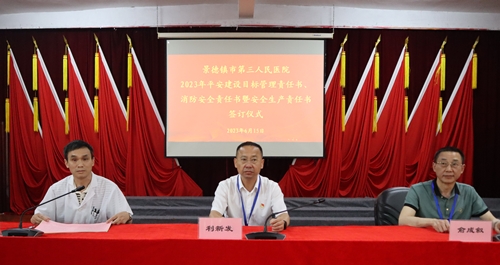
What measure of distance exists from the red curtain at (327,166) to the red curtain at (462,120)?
1161 millimetres

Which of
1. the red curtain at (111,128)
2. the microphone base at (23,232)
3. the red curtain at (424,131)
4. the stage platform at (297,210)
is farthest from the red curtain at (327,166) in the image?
the microphone base at (23,232)

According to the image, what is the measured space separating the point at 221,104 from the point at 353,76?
4.95ft

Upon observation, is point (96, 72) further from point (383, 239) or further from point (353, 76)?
point (383, 239)

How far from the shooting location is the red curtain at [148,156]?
4.60 metres

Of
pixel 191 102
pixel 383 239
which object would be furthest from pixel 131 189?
pixel 383 239

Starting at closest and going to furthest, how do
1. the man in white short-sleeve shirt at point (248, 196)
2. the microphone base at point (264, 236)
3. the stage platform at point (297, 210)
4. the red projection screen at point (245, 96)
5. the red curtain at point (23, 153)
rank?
the microphone base at point (264, 236)
the man in white short-sleeve shirt at point (248, 196)
the stage platform at point (297, 210)
the red projection screen at point (245, 96)
the red curtain at point (23, 153)

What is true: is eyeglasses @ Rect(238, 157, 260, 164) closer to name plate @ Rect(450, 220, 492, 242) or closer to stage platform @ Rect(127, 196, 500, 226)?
name plate @ Rect(450, 220, 492, 242)

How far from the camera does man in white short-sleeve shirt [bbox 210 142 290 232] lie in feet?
7.16

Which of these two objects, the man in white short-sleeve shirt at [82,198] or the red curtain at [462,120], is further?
the red curtain at [462,120]

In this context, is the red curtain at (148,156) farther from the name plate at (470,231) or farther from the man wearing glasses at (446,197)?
the name plate at (470,231)

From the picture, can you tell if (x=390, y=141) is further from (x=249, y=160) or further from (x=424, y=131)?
(x=249, y=160)

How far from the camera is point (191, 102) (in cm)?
457

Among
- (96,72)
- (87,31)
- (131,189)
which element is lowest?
(131,189)

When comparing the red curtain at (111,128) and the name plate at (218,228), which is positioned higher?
the red curtain at (111,128)
